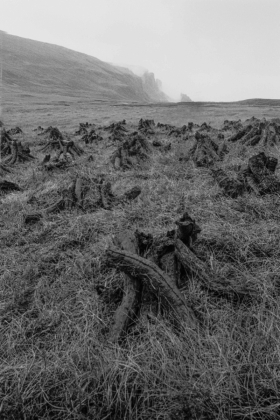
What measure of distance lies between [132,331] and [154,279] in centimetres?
39

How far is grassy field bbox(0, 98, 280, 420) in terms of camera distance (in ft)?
5.03

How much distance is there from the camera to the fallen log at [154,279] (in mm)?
2029

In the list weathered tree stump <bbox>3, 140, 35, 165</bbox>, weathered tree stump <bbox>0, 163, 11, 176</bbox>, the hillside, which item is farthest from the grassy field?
the hillside

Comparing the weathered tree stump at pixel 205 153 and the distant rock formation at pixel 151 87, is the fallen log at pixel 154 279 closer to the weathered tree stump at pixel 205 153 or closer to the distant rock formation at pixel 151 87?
the weathered tree stump at pixel 205 153

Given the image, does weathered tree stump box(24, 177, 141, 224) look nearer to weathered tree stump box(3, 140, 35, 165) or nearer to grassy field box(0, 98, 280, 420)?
grassy field box(0, 98, 280, 420)

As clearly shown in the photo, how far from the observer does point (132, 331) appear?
80.1 inches

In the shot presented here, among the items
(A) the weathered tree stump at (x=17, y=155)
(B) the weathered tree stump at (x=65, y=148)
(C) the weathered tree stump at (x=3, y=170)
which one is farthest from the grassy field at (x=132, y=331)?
(B) the weathered tree stump at (x=65, y=148)

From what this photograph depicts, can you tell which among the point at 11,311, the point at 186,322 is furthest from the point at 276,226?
the point at 11,311

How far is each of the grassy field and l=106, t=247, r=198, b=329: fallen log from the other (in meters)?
0.11

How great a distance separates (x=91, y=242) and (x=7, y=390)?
189 cm

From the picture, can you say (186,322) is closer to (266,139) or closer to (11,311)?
(11,311)

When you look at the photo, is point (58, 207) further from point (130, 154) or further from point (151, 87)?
point (151, 87)

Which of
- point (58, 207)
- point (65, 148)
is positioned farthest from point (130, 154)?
point (58, 207)

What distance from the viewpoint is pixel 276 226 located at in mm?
3289
